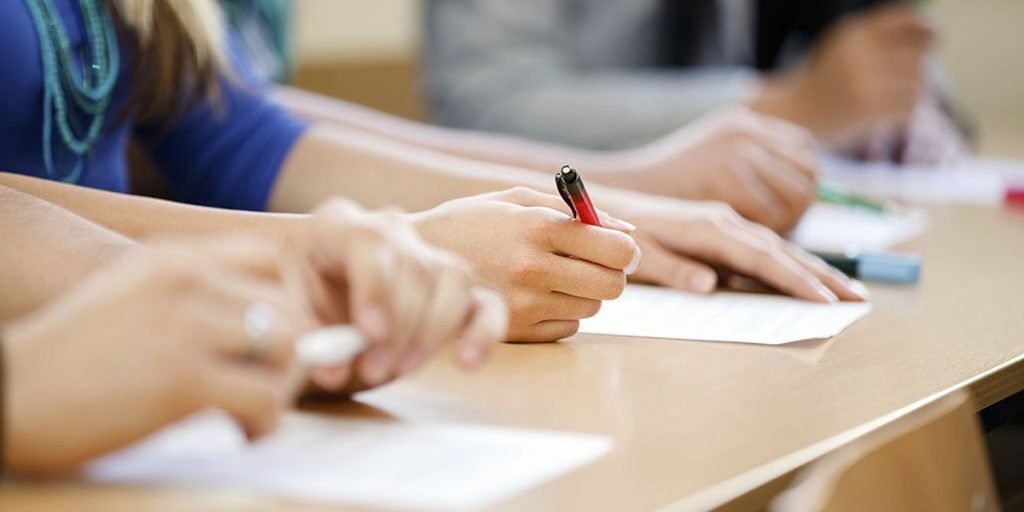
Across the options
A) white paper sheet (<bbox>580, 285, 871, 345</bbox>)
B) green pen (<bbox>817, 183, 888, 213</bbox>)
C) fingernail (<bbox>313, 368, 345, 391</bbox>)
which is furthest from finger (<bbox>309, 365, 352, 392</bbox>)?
green pen (<bbox>817, 183, 888, 213</bbox>)

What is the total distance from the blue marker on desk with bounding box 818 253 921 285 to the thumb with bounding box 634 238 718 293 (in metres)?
0.15

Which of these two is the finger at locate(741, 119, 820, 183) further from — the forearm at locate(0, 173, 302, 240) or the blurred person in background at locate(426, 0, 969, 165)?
the blurred person in background at locate(426, 0, 969, 165)

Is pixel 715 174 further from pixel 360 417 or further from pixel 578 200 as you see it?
pixel 360 417

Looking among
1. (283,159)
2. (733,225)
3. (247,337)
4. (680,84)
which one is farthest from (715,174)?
(680,84)

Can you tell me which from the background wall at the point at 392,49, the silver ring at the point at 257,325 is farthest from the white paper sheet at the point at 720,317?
the background wall at the point at 392,49

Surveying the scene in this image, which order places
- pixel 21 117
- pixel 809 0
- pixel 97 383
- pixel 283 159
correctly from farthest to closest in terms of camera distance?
pixel 809 0, pixel 283 159, pixel 21 117, pixel 97 383

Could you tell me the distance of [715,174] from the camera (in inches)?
46.3

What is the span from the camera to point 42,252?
2.15 feet

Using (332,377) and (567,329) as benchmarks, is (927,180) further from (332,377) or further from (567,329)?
(332,377)

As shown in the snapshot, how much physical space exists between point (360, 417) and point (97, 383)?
0.16 meters

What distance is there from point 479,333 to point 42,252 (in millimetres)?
225

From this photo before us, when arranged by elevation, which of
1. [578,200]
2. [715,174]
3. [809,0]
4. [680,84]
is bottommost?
[578,200]

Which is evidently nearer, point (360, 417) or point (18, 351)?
point (18, 351)

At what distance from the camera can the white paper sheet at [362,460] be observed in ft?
1.66
